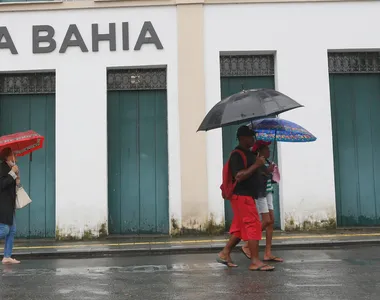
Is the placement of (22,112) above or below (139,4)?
below

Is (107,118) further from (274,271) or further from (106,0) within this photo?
(274,271)

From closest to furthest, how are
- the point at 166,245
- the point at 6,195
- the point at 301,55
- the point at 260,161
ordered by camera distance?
the point at 260,161
the point at 6,195
the point at 166,245
the point at 301,55

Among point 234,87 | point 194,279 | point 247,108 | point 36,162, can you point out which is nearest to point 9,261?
point 194,279

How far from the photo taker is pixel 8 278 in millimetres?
6277

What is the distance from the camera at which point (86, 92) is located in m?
11.0

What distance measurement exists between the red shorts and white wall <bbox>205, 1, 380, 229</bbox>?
14.1 feet

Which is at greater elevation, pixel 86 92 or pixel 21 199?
pixel 86 92

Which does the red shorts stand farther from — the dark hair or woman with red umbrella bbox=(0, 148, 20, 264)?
the dark hair

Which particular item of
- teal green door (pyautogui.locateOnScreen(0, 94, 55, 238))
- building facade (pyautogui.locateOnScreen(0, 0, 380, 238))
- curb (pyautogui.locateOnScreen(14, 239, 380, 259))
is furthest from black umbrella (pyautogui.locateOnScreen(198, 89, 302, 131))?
teal green door (pyautogui.locateOnScreen(0, 94, 55, 238))

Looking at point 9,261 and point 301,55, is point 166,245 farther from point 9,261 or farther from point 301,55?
point 301,55

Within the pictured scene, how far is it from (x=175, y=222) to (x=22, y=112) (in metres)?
4.44

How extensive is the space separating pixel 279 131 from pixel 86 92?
5.45 metres

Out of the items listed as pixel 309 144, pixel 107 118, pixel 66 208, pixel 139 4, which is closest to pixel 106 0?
pixel 139 4

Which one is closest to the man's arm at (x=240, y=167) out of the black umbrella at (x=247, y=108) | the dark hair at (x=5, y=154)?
the black umbrella at (x=247, y=108)
